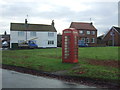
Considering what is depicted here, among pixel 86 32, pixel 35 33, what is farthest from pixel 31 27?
pixel 86 32

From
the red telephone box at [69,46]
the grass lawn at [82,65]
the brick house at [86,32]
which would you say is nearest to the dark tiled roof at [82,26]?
the brick house at [86,32]

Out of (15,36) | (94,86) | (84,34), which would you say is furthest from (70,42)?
(84,34)

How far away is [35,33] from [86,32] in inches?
728

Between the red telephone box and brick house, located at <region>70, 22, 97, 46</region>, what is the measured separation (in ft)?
155

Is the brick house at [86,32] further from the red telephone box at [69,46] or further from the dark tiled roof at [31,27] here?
the red telephone box at [69,46]

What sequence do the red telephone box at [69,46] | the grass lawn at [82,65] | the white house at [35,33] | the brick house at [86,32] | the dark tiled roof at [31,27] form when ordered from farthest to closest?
the brick house at [86,32]
the dark tiled roof at [31,27]
the white house at [35,33]
the red telephone box at [69,46]
the grass lawn at [82,65]

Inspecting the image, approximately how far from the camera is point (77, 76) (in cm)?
837

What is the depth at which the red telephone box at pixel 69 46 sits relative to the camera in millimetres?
12125

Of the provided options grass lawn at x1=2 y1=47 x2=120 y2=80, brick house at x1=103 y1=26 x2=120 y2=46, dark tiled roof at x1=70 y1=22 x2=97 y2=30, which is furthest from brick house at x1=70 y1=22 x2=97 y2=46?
grass lawn at x1=2 y1=47 x2=120 y2=80

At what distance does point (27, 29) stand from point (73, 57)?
4231 cm

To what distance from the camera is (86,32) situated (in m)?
60.5

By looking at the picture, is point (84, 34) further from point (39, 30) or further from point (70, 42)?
point (70, 42)

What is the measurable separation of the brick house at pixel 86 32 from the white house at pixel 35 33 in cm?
911

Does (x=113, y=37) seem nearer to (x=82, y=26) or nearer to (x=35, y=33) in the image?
(x=82, y=26)
